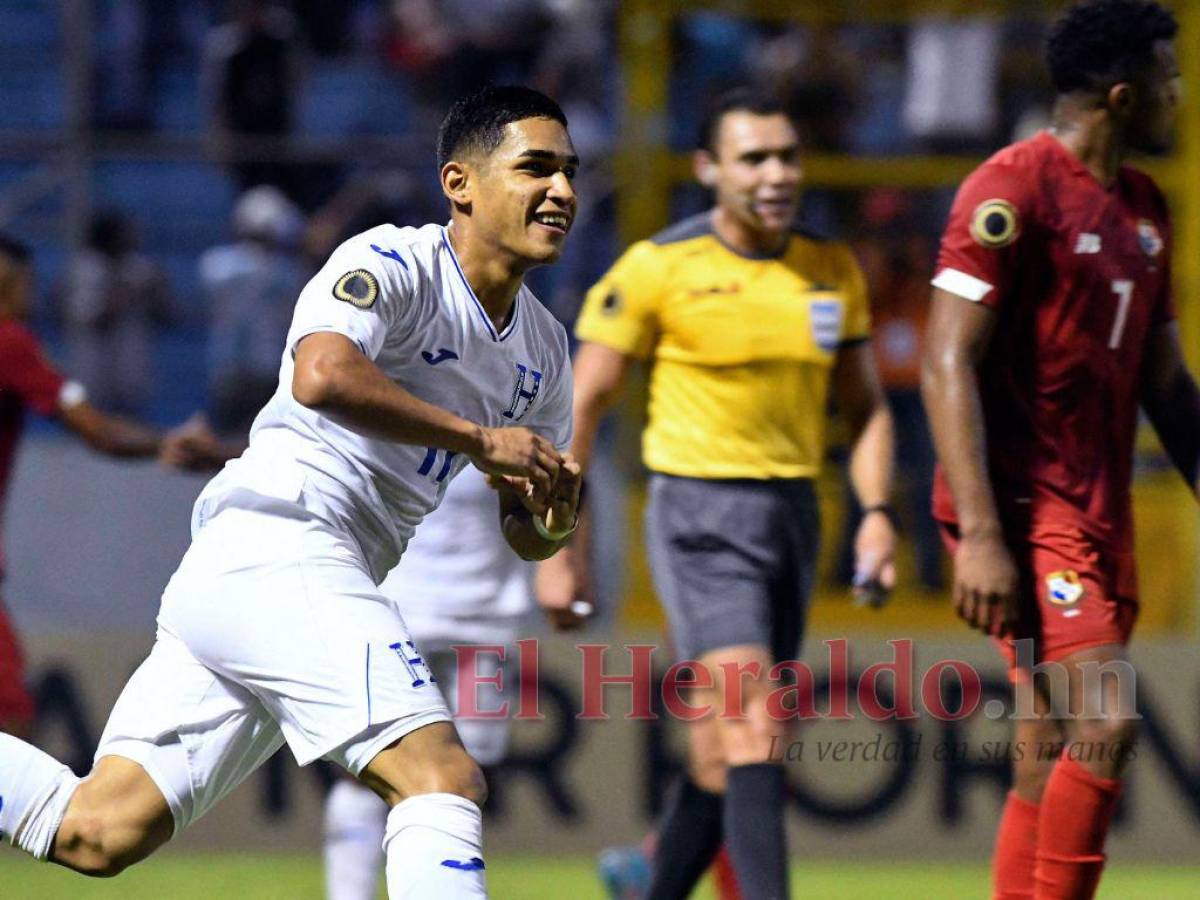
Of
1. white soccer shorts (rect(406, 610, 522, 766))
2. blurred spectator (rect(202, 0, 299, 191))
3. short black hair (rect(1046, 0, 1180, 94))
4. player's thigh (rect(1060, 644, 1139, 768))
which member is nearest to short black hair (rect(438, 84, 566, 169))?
short black hair (rect(1046, 0, 1180, 94))

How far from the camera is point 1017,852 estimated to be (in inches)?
206

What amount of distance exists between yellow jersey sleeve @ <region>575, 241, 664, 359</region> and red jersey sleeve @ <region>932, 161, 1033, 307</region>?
4.36 ft

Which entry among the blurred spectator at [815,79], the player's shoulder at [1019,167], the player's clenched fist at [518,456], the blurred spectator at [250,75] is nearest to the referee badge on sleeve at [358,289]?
the player's clenched fist at [518,456]

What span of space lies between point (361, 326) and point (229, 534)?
56 centimetres

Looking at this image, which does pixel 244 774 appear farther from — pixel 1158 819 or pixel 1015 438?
pixel 1158 819

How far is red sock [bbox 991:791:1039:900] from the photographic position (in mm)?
5234

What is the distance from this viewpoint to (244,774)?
15.3 ft

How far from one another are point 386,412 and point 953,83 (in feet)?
21.6

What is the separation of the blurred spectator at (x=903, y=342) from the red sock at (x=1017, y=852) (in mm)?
4431

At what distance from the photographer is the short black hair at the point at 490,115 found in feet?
14.9

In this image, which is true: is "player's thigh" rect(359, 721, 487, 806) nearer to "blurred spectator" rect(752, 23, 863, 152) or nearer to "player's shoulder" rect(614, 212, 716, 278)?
"player's shoulder" rect(614, 212, 716, 278)

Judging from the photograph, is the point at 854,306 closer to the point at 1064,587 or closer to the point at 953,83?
the point at 1064,587

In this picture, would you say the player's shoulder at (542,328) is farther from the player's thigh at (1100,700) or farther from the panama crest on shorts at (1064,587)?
the player's thigh at (1100,700)

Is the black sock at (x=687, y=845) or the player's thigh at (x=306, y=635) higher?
the player's thigh at (x=306, y=635)
